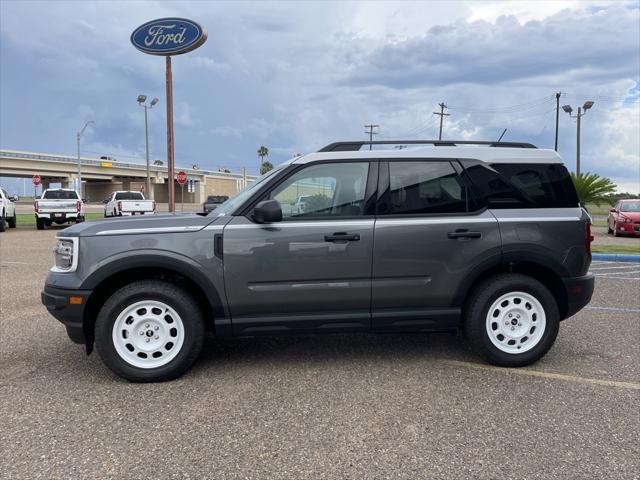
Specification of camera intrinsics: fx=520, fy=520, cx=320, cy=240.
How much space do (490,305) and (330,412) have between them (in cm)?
172

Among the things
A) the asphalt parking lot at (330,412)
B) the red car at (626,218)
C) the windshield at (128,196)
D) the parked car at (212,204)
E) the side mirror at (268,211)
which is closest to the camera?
the asphalt parking lot at (330,412)

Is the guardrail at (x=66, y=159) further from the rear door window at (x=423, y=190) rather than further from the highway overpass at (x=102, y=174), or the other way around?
the rear door window at (x=423, y=190)

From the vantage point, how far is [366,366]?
4.49 metres

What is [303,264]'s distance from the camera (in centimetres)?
412

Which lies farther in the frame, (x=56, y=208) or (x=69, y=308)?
(x=56, y=208)

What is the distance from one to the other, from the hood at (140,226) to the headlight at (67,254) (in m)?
0.06

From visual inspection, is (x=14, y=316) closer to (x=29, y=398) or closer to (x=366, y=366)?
(x=29, y=398)

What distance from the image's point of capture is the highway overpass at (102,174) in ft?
232

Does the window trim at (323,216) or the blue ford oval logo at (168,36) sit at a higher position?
the blue ford oval logo at (168,36)

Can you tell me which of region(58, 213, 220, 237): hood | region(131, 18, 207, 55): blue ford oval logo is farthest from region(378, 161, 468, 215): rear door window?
region(131, 18, 207, 55): blue ford oval logo

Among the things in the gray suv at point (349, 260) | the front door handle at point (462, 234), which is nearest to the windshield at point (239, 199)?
the gray suv at point (349, 260)

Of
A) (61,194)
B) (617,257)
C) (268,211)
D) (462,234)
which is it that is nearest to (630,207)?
(617,257)

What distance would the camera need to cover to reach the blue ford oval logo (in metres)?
20.8

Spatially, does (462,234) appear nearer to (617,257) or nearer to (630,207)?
(617,257)
